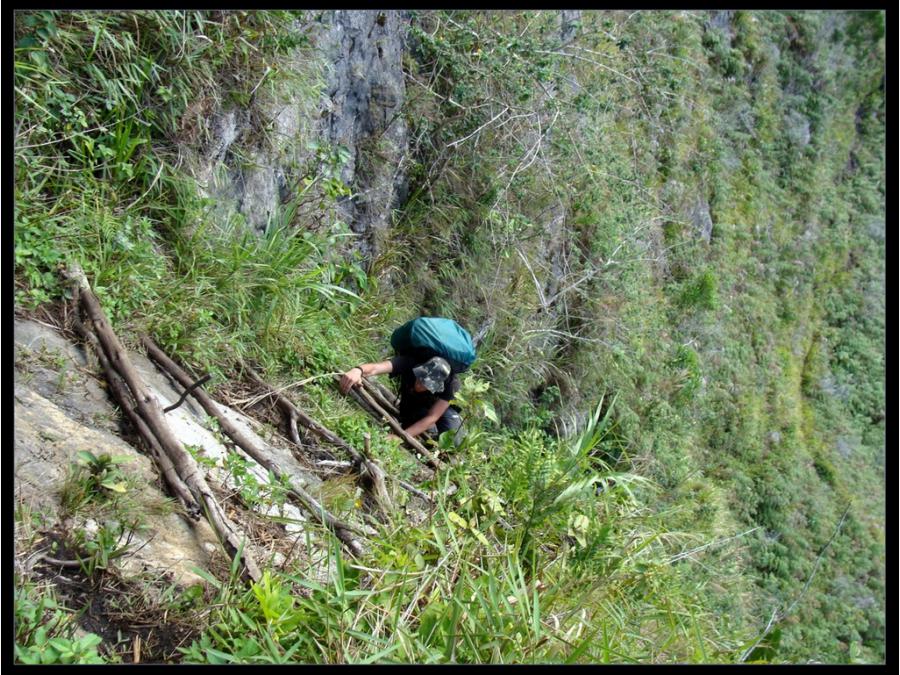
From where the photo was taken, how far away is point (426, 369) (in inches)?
161

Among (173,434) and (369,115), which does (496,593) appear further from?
(369,115)

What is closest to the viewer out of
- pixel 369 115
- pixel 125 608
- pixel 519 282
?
pixel 125 608

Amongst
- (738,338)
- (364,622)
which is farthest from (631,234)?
(364,622)

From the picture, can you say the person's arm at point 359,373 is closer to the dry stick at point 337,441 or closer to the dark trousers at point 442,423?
the dry stick at point 337,441

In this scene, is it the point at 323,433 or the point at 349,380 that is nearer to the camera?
the point at 323,433

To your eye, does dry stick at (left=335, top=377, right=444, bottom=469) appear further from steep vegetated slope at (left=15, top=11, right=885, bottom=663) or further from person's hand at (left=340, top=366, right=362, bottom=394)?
person's hand at (left=340, top=366, right=362, bottom=394)

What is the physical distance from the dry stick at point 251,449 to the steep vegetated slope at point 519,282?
160 millimetres

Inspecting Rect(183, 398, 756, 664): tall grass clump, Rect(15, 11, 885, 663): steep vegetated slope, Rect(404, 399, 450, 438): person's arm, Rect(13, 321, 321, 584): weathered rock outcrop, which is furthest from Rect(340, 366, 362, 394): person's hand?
Rect(13, 321, 321, 584): weathered rock outcrop

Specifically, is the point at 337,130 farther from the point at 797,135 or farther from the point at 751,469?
the point at 797,135

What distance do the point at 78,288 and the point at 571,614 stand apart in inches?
108

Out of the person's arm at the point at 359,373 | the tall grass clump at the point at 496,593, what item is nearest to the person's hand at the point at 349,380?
the person's arm at the point at 359,373

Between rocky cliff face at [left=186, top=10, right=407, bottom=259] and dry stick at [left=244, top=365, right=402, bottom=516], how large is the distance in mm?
1133

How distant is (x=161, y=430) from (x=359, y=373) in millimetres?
1572

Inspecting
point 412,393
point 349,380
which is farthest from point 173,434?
point 412,393
